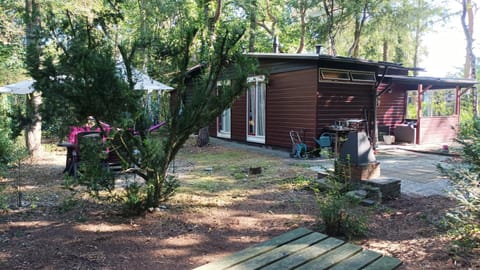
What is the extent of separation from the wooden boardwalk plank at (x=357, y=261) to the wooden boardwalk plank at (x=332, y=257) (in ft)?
0.10

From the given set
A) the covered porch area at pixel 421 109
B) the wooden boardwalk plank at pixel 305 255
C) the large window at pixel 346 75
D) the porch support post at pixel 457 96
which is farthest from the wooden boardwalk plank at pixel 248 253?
the porch support post at pixel 457 96

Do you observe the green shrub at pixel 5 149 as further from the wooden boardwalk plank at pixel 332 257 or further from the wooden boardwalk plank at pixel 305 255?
the wooden boardwalk plank at pixel 332 257

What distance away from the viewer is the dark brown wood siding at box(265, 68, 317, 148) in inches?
333

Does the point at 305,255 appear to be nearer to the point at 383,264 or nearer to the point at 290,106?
the point at 383,264

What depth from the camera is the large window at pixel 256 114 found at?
33.5 feet

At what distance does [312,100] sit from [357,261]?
22.4 feet

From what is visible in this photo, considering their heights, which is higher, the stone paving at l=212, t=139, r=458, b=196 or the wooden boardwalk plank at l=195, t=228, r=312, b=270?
the wooden boardwalk plank at l=195, t=228, r=312, b=270

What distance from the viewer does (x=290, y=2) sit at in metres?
15.0

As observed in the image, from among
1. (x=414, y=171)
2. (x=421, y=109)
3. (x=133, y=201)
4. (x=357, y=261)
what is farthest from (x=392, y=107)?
(x=357, y=261)

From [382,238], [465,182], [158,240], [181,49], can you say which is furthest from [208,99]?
[465,182]

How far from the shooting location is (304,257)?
1.87m

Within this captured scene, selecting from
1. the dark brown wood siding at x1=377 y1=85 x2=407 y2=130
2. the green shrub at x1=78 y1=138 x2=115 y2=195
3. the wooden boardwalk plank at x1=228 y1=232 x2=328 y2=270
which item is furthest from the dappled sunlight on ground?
the dark brown wood siding at x1=377 y1=85 x2=407 y2=130

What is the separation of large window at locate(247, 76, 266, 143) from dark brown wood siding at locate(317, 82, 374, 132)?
7.19ft

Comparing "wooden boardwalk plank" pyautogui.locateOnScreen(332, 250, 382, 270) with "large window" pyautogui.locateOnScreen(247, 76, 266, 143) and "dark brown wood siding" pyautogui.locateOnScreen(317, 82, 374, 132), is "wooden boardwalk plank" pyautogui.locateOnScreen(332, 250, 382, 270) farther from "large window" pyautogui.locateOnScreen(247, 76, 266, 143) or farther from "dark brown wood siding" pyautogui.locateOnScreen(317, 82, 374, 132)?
"large window" pyautogui.locateOnScreen(247, 76, 266, 143)
